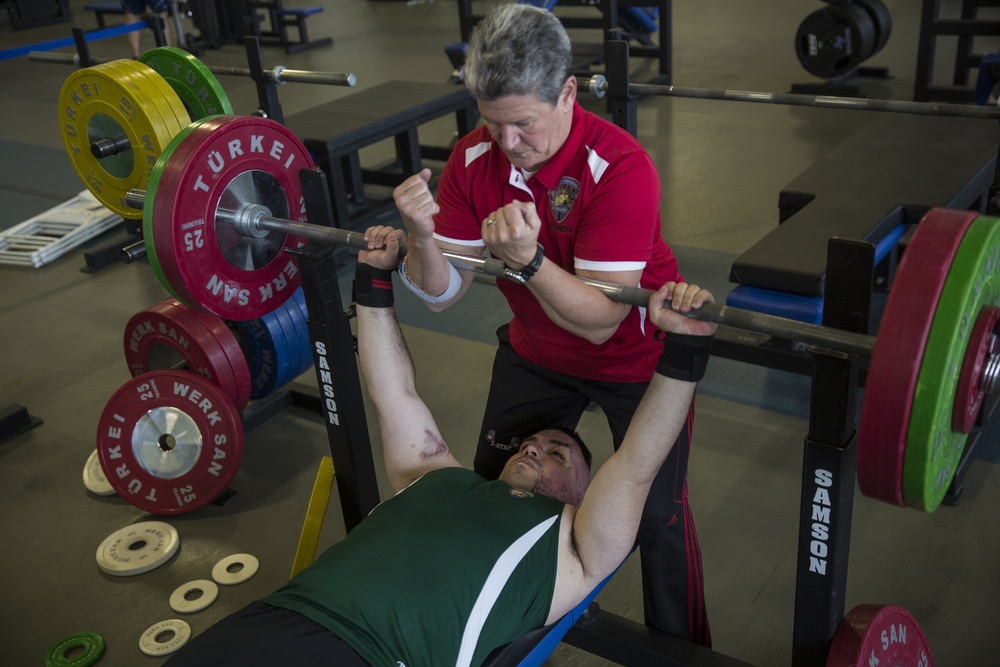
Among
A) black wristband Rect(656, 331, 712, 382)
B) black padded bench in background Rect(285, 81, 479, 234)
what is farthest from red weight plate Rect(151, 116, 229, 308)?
black padded bench in background Rect(285, 81, 479, 234)

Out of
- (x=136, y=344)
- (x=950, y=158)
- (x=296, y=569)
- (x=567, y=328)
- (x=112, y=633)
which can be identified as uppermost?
(x=567, y=328)

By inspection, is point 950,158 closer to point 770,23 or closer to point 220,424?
point 220,424

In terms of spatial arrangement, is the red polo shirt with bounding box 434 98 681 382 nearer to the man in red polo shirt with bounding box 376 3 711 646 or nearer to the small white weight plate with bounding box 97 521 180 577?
the man in red polo shirt with bounding box 376 3 711 646

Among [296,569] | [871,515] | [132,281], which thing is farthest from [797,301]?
[132,281]

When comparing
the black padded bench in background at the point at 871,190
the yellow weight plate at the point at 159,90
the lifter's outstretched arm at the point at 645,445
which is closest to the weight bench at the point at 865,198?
the black padded bench in background at the point at 871,190

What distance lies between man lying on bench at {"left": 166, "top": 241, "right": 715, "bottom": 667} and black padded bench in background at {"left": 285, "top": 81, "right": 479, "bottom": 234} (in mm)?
A: 2703

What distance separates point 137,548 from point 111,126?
132cm

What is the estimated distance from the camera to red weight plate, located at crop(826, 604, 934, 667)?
146 cm

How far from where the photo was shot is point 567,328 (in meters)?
1.68

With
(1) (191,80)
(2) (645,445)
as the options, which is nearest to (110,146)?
(1) (191,80)

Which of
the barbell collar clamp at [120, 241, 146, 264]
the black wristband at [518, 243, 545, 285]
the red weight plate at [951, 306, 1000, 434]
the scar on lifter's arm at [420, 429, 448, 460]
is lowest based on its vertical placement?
the scar on lifter's arm at [420, 429, 448, 460]

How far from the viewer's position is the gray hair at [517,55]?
1.48 meters

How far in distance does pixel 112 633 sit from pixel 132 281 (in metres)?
2.41

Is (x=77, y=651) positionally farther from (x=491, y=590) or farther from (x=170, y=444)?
(x=491, y=590)
